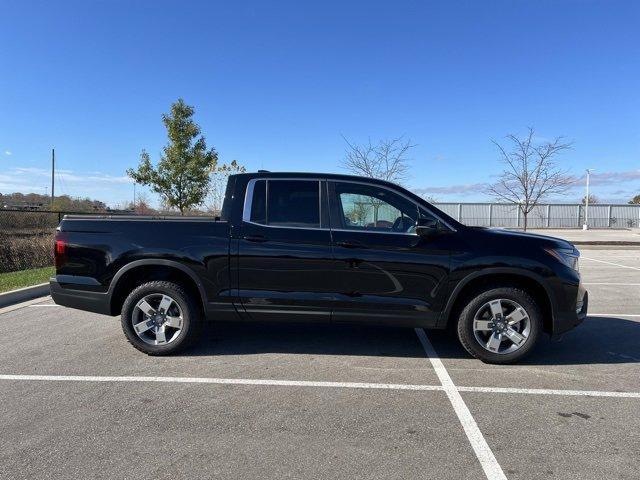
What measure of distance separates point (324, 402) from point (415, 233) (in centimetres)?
187

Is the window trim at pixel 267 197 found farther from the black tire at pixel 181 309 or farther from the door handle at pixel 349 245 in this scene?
the black tire at pixel 181 309

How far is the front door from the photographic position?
4.50m

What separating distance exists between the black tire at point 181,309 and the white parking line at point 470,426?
2555 mm

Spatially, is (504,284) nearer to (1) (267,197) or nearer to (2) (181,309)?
(1) (267,197)

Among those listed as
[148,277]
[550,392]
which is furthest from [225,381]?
[550,392]

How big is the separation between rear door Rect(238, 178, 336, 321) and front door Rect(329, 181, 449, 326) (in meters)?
0.16

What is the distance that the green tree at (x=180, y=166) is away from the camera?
17562 millimetres

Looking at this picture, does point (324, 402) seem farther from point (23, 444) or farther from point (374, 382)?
point (23, 444)

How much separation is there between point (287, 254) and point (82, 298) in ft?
7.49

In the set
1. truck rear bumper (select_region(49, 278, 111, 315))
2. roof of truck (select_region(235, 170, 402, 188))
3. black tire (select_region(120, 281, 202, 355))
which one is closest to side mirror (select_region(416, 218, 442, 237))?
roof of truck (select_region(235, 170, 402, 188))

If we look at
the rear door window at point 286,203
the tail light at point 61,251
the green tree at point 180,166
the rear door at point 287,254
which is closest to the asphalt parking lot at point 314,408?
the rear door at point 287,254

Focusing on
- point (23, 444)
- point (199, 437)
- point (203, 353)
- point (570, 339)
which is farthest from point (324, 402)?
point (570, 339)

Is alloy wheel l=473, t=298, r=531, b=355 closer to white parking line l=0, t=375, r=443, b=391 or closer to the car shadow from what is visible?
the car shadow

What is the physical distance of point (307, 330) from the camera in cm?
584
